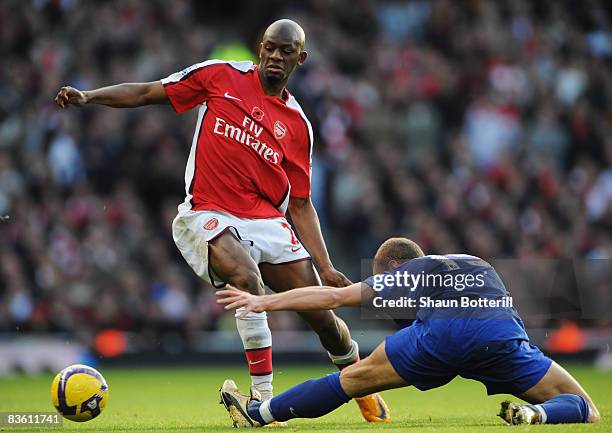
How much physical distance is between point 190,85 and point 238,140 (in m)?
0.55

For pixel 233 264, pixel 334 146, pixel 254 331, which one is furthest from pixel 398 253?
pixel 334 146

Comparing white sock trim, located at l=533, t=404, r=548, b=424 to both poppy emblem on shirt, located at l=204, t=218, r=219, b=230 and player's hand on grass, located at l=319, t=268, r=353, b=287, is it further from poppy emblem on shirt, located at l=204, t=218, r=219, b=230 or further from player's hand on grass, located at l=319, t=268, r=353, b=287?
poppy emblem on shirt, located at l=204, t=218, r=219, b=230

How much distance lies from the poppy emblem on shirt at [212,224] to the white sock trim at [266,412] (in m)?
1.39

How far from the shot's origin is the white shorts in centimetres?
850

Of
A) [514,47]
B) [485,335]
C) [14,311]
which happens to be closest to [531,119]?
[514,47]

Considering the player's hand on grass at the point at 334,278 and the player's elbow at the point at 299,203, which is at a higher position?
the player's elbow at the point at 299,203

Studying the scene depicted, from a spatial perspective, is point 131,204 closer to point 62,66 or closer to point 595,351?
point 62,66

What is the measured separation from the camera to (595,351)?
53.6ft

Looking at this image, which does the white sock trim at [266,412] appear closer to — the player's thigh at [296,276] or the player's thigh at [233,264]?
the player's thigh at [233,264]

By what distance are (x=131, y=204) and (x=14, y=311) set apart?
2.33 m

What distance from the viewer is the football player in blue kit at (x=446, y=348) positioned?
7324 millimetres

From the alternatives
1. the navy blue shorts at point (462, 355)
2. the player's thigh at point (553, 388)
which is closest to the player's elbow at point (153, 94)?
the navy blue shorts at point (462, 355)

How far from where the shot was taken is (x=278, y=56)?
8680mm

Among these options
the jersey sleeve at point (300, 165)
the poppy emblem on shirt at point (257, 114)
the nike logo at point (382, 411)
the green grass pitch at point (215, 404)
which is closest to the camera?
the green grass pitch at point (215, 404)
